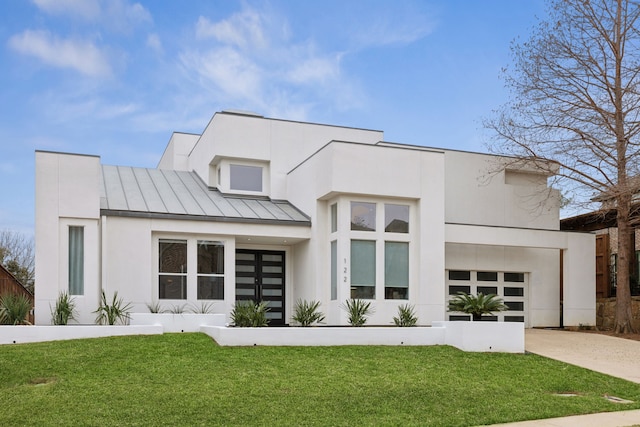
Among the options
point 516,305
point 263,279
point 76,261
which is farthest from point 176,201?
point 516,305

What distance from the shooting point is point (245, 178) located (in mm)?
24812

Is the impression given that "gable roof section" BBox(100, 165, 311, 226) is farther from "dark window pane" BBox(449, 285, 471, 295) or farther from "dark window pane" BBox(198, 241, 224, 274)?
"dark window pane" BBox(449, 285, 471, 295)

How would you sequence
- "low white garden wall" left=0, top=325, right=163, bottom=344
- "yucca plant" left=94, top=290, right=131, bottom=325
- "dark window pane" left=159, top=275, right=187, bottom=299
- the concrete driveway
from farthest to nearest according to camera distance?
"dark window pane" left=159, top=275, right=187, bottom=299 → "yucca plant" left=94, top=290, right=131, bottom=325 → the concrete driveway → "low white garden wall" left=0, top=325, right=163, bottom=344

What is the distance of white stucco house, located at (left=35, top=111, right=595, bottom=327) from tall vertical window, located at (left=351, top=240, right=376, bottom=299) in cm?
4

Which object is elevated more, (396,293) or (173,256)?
(173,256)

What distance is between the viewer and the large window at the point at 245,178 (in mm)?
24625

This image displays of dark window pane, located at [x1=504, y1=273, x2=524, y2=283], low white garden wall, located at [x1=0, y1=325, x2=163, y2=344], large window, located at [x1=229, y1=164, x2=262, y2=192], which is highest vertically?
large window, located at [x1=229, y1=164, x2=262, y2=192]

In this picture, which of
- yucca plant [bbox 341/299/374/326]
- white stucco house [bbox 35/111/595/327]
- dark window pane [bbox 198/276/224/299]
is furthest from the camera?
dark window pane [bbox 198/276/224/299]

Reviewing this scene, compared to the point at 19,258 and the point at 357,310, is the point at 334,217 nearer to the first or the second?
the point at 357,310

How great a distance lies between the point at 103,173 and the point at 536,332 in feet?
52.3

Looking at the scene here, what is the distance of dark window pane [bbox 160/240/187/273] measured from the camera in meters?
20.5

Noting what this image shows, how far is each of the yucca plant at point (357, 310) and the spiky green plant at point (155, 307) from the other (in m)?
5.36

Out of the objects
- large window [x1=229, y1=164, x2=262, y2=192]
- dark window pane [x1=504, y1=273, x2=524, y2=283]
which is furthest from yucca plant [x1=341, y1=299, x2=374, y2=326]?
dark window pane [x1=504, y1=273, x2=524, y2=283]

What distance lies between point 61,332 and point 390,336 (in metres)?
7.76
